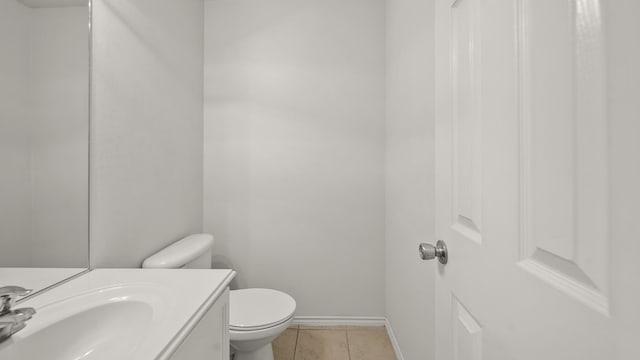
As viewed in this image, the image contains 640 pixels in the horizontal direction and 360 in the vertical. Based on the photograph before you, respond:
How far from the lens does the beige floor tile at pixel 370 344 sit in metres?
1.64

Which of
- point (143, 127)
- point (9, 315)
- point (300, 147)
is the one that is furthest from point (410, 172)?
point (9, 315)

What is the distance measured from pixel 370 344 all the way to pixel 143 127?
71.9 inches

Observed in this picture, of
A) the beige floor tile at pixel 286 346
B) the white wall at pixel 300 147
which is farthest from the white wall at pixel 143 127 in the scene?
the beige floor tile at pixel 286 346

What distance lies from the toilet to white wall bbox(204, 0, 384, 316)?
1.28 ft

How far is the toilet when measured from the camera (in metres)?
1.25

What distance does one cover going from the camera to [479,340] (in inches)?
22.6

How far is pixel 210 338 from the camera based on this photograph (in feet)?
2.59

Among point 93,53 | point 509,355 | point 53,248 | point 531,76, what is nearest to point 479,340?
point 509,355

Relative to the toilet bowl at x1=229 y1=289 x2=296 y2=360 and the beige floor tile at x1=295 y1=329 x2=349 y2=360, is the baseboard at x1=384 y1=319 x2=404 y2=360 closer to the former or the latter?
the beige floor tile at x1=295 y1=329 x2=349 y2=360

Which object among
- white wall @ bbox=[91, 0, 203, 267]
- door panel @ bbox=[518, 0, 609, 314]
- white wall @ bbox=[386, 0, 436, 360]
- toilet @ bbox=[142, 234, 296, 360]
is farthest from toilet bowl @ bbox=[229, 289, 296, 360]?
door panel @ bbox=[518, 0, 609, 314]

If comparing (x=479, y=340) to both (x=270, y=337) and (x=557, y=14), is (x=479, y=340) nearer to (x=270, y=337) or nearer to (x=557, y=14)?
(x=557, y=14)

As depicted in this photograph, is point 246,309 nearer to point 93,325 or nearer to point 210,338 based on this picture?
point 210,338

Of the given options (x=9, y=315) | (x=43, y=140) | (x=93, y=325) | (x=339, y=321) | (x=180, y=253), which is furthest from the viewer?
(x=339, y=321)

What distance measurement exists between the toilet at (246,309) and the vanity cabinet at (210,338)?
0.35 metres
